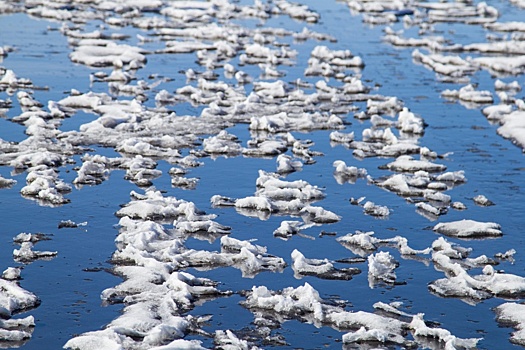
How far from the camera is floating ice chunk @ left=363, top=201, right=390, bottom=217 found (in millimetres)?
13414

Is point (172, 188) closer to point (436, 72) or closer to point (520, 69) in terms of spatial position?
point (436, 72)

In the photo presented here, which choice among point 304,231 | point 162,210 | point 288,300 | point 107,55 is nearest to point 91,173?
point 162,210

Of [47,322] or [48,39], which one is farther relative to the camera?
[48,39]

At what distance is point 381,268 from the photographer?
1127cm

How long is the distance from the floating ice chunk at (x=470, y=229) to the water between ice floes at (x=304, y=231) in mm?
157

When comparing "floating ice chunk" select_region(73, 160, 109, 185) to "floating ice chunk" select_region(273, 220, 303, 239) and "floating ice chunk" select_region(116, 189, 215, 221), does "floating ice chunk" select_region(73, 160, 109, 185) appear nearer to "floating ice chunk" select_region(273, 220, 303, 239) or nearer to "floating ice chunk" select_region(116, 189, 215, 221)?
"floating ice chunk" select_region(116, 189, 215, 221)

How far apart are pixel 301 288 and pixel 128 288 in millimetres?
2036

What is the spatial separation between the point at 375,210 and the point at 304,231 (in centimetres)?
134

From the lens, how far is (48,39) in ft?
89.2

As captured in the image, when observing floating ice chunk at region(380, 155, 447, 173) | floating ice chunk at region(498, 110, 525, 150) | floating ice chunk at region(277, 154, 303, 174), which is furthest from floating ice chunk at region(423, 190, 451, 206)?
floating ice chunk at region(498, 110, 525, 150)

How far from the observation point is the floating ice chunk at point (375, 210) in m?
13.4

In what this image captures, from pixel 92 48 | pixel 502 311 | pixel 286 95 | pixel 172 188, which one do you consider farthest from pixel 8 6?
pixel 502 311

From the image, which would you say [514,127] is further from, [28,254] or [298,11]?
[298,11]

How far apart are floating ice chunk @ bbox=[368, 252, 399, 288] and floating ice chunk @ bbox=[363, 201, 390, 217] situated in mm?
1818
